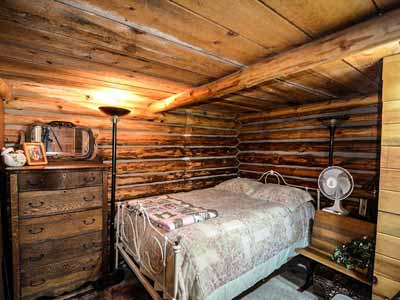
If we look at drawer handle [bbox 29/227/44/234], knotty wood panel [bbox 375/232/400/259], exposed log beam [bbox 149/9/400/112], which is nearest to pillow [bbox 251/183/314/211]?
knotty wood panel [bbox 375/232/400/259]

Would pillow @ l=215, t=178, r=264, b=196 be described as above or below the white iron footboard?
above

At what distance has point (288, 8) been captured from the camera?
104 cm

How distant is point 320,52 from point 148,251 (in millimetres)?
2122

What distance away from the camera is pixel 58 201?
2.09 metres

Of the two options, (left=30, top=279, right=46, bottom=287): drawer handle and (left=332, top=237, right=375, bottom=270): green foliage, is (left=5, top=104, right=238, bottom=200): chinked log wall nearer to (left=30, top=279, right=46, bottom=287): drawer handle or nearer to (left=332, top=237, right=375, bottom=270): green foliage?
(left=30, top=279, right=46, bottom=287): drawer handle

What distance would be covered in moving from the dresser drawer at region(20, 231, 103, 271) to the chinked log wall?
0.73 m

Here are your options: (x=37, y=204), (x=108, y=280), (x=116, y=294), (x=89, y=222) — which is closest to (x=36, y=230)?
(x=37, y=204)

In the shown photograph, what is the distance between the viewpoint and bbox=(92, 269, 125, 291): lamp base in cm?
231

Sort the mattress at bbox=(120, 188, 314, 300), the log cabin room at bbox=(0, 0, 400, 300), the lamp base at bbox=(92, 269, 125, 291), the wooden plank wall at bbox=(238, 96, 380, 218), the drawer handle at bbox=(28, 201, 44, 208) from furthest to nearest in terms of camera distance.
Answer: the wooden plank wall at bbox=(238, 96, 380, 218)
the lamp base at bbox=(92, 269, 125, 291)
the drawer handle at bbox=(28, 201, 44, 208)
the mattress at bbox=(120, 188, 314, 300)
the log cabin room at bbox=(0, 0, 400, 300)

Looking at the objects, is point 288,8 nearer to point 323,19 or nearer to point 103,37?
point 323,19

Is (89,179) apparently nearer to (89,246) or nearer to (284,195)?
(89,246)

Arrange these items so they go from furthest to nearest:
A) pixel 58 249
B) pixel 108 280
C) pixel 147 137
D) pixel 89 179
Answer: pixel 147 137 < pixel 108 280 < pixel 89 179 < pixel 58 249

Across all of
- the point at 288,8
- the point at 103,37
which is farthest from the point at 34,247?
the point at 288,8

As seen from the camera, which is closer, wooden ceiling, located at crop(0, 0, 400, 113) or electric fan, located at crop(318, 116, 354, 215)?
wooden ceiling, located at crop(0, 0, 400, 113)
